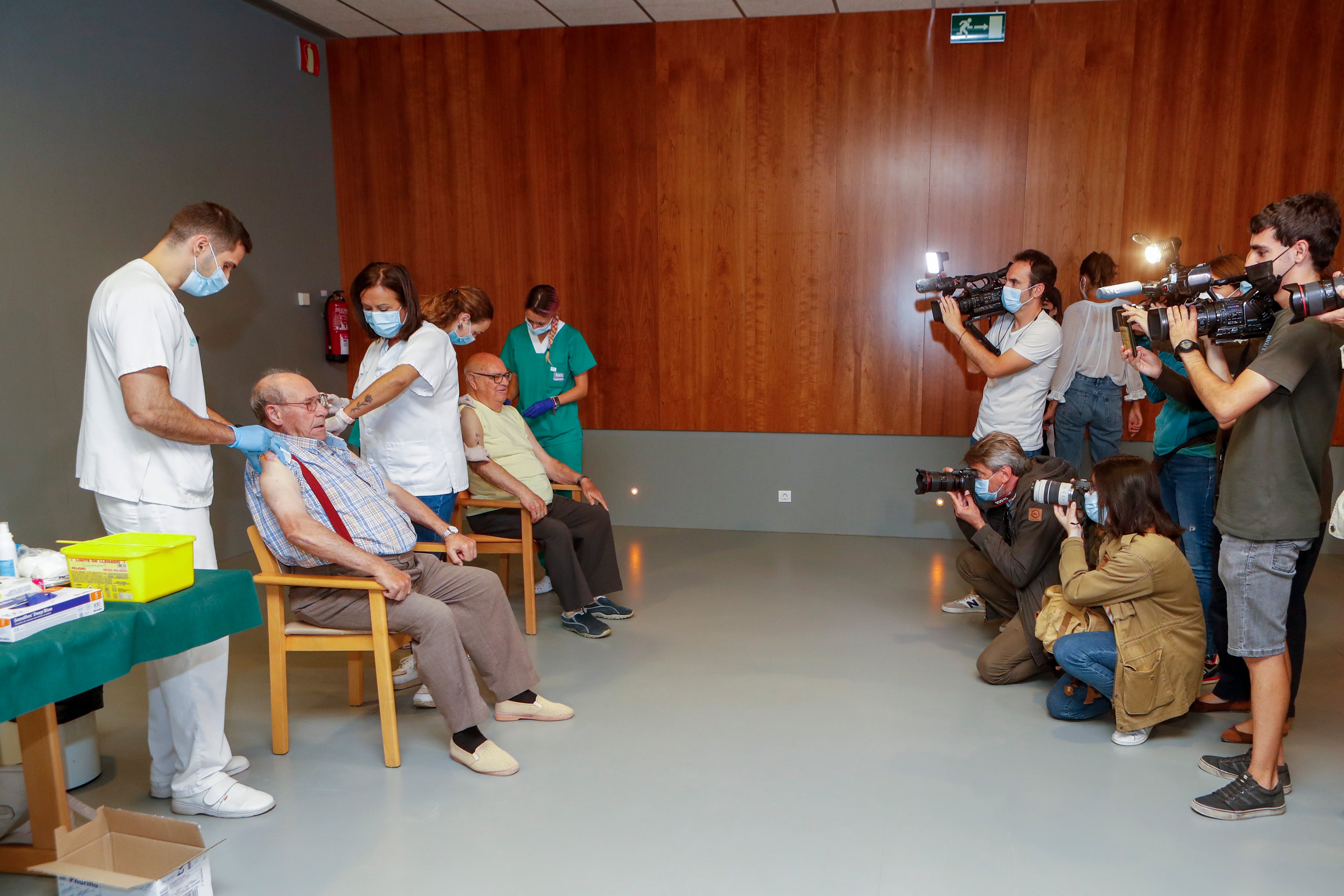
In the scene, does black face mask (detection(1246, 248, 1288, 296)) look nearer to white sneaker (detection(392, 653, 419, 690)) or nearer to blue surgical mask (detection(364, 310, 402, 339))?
blue surgical mask (detection(364, 310, 402, 339))

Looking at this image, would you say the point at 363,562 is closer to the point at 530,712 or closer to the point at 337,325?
the point at 530,712

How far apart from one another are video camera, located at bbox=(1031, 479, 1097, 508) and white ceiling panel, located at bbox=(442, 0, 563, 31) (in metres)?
3.67

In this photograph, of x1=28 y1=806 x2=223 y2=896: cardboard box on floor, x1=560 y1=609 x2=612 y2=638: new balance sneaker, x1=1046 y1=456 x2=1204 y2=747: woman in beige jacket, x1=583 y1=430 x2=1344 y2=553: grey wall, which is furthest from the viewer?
x1=583 y1=430 x2=1344 y2=553: grey wall

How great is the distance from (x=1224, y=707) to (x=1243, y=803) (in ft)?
2.25

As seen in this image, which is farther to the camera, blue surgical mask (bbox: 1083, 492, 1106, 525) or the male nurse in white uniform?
blue surgical mask (bbox: 1083, 492, 1106, 525)

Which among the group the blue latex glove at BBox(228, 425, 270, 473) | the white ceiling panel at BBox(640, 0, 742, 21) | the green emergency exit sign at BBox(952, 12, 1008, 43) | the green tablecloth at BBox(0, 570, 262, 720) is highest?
the white ceiling panel at BBox(640, 0, 742, 21)

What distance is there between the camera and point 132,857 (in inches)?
71.7

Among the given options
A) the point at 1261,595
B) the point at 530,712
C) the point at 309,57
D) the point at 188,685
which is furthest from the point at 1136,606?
the point at 309,57

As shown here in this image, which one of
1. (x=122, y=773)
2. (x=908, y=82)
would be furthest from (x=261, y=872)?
(x=908, y=82)

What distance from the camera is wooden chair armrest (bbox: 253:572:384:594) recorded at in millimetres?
→ 2408

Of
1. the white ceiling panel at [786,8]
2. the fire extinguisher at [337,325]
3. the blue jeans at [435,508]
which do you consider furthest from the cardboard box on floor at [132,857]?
the white ceiling panel at [786,8]

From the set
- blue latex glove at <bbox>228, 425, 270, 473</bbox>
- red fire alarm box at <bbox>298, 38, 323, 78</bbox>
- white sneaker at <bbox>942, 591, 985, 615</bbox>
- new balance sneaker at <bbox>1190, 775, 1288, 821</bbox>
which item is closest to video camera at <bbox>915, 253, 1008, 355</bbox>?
white sneaker at <bbox>942, 591, 985, 615</bbox>

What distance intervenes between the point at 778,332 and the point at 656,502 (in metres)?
1.24

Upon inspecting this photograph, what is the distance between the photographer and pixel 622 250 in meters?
5.34
